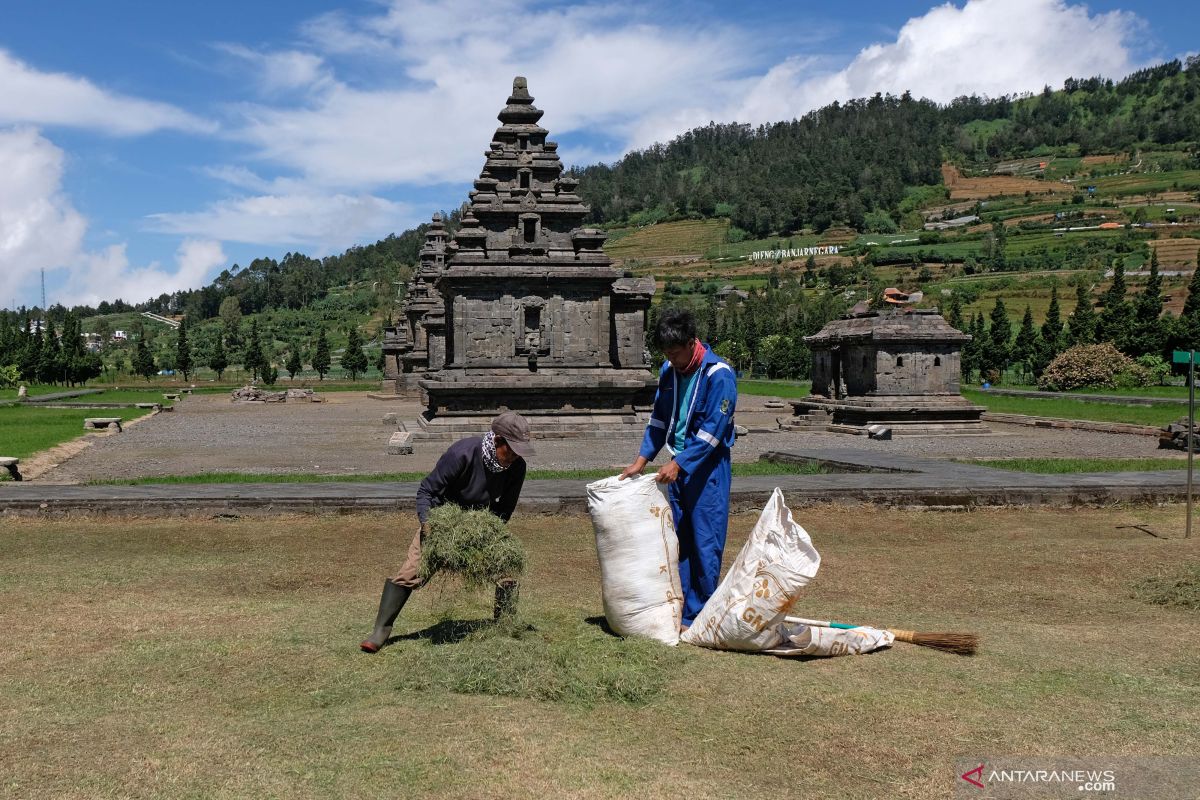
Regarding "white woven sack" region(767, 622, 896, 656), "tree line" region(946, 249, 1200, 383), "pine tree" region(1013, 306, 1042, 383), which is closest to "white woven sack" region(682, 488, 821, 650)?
"white woven sack" region(767, 622, 896, 656)

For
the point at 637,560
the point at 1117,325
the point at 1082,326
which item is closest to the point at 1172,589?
the point at 637,560

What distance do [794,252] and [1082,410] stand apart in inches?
4252

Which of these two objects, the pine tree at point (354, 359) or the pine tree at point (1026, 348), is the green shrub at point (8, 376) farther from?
the pine tree at point (1026, 348)

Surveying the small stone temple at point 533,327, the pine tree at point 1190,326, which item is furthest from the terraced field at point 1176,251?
the small stone temple at point 533,327

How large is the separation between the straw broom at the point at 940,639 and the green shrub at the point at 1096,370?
3961cm

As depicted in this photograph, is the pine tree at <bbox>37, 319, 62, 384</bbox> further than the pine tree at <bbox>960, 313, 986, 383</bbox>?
Yes

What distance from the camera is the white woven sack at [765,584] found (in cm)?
551

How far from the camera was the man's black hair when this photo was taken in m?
6.08

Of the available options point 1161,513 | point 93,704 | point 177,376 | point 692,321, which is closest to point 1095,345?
point 1161,513

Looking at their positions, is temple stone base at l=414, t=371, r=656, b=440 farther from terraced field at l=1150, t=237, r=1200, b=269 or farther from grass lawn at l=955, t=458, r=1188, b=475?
terraced field at l=1150, t=237, r=1200, b=269

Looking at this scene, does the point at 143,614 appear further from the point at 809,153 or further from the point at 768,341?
the point at 809,153

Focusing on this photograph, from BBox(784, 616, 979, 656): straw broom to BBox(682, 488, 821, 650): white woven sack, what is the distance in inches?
8.2

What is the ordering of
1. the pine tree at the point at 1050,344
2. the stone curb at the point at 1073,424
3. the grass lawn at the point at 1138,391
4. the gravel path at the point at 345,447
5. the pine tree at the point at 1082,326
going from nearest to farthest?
the gravel path at the point at 345,447, the stone curb at the point at 1073,424, the grass lawn at the point at 1138,391, the pine tree at the point at 1082,326, the pine tree at the point at 1050,344

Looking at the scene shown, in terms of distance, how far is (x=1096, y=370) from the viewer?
40.8m
